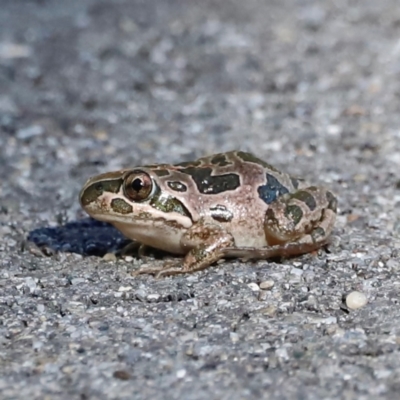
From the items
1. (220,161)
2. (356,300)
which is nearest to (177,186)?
(220,161)

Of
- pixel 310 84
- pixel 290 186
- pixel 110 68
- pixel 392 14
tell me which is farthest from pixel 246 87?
pixel 290 186

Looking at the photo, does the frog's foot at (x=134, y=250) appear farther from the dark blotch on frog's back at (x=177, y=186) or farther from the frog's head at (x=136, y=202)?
the dark blotch on frog's back at (x=177, y=186)

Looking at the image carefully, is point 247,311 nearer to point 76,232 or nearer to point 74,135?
point 76,232

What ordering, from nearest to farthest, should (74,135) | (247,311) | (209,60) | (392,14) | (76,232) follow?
(247,311) → (76,232) → (74,135) → (209,60) → (392,14)

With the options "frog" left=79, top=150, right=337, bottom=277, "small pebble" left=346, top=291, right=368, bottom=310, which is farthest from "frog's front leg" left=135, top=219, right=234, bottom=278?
"small pebble" left=346, top=291, right=368, bottom=310

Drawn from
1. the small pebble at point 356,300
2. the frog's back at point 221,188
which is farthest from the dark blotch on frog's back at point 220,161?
the small pebble at point 356,300

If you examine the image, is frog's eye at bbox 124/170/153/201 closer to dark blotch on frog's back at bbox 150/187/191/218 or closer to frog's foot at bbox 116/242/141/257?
dark blotch on frog's back at bbox 150/187/191/218
